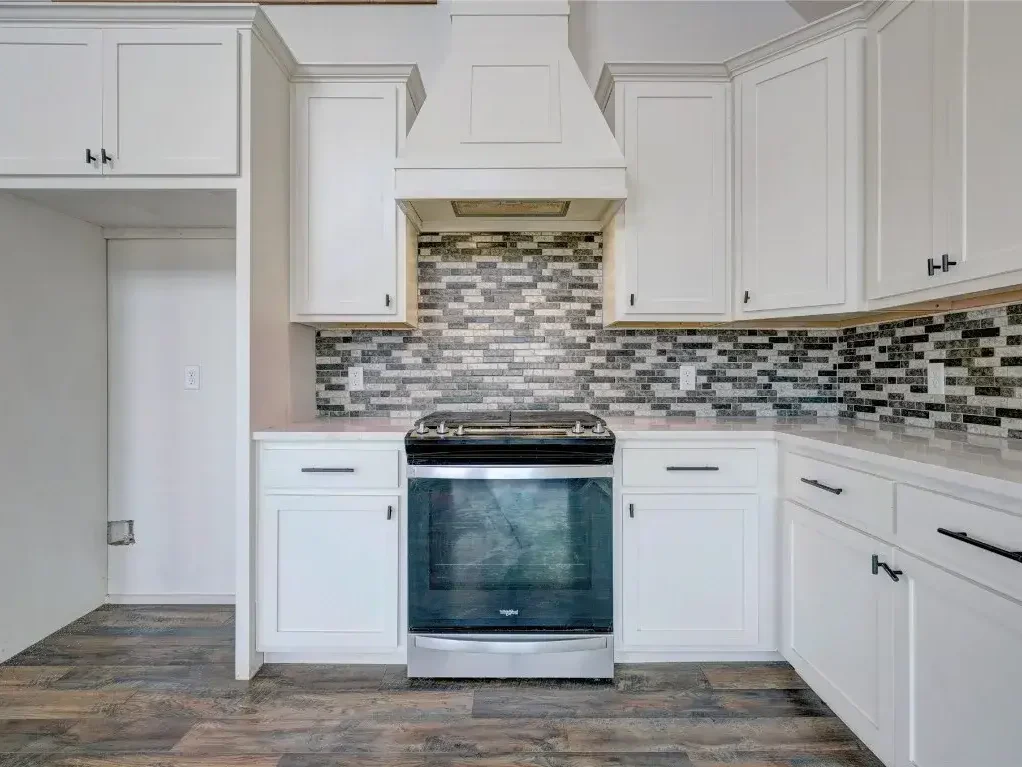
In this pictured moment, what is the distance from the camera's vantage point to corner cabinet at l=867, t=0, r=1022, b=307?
1479mm

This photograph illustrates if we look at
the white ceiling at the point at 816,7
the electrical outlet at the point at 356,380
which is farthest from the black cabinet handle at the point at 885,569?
the white ceiling at the point at 816,7

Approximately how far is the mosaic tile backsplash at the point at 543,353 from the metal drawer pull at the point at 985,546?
59.5 inches

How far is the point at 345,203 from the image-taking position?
7.99 ft

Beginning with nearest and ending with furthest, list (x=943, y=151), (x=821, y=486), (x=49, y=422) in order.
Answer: (x=943, y=151)
(x=821, y=486)
(x=49, y=422)

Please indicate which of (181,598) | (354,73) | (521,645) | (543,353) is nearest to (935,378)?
(543,353)

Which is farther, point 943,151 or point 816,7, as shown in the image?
point 816,7

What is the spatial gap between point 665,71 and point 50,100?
230 cm

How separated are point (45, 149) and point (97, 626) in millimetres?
1928

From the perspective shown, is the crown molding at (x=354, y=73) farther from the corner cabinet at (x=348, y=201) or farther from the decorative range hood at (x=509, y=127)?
→ the decorative range hood at (x=509, y=127)

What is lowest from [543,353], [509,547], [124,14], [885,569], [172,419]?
[509,547]

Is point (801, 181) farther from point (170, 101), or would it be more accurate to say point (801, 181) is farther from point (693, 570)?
point (170, 101)

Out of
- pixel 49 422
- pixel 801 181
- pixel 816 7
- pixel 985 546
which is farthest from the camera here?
pixel 816 7

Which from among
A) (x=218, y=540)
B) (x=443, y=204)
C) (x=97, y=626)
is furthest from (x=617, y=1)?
(x=97, y=626)

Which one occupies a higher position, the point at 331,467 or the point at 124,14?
the point at 124,14
